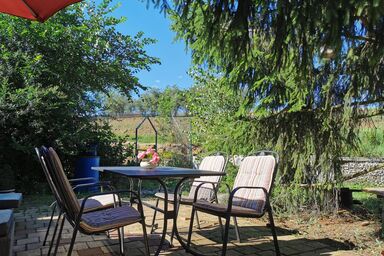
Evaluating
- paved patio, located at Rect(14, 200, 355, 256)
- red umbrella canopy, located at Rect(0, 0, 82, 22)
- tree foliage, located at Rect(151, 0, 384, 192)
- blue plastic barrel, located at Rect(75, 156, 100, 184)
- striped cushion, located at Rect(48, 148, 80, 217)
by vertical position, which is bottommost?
paved patio, located at Rect(14, 200, 355, 256)

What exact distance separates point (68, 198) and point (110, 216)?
0.31m

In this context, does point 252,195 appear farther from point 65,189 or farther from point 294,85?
point 294,85

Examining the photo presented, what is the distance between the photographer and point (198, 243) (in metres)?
3.27

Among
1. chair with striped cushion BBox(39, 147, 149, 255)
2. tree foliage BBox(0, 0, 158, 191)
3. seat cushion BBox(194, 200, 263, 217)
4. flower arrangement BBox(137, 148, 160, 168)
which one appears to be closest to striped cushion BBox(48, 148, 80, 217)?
chair with striped cushion BBox(39, 147, 149, 255)

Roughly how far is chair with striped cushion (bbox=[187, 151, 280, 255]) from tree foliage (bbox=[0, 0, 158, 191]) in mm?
4186

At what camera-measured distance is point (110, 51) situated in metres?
8.50

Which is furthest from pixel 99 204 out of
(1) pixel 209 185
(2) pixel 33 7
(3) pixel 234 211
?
(2) pixel 33 7

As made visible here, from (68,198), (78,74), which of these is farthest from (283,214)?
(78,74)

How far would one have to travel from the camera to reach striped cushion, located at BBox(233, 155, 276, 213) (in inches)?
115

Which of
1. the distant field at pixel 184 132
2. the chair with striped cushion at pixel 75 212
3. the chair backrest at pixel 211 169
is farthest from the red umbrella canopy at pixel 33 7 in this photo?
the distant field at pixel 184 132

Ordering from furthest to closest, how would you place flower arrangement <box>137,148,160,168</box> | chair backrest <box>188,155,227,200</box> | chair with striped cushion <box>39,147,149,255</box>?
chair backrest <box>188,155,227,200</box>
flower arrangement <box>137,148,160,168</box>
chair with striped cushion <box>39,147,149,255</box>

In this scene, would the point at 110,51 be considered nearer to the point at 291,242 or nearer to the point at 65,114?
the point at 65,114

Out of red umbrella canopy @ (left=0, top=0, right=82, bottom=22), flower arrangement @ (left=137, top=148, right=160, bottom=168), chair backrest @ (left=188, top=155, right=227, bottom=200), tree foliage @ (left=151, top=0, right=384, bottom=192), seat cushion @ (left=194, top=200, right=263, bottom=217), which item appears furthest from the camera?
chair backrest @ (left=188, top=155, right=227, bottom=200)

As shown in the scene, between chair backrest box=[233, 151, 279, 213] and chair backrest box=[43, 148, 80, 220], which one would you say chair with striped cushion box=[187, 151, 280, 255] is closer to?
chair backrest box=[233, 151, 279, 213]
